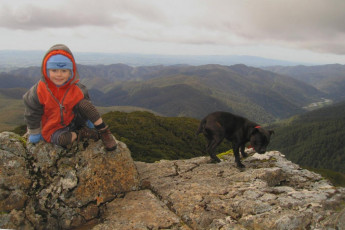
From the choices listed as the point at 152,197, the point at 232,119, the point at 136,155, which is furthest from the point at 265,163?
the point at 136,155

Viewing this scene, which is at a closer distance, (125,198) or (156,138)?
(125,198)

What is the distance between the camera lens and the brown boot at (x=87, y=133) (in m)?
8.38

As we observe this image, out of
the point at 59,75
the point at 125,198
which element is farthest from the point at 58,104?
the point at 125,198

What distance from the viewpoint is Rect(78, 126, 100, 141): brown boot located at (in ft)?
27.5

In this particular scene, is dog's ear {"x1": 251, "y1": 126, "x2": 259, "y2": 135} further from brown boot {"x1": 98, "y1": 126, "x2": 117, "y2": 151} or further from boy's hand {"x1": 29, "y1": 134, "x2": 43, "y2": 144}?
boy's hand {"x1": 29, "y1": 134, "x2": 43, "y2": 144}

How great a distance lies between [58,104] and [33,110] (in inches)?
30.7

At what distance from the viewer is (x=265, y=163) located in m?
11.9

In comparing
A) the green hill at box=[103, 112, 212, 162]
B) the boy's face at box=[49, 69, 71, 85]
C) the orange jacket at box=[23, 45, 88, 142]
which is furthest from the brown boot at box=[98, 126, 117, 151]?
the green hill at box=[103, 112, 212, 162]

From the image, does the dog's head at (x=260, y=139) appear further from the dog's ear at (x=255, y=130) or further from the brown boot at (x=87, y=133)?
the brown boot at (x=87, y=133)

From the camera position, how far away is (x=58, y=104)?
764cm

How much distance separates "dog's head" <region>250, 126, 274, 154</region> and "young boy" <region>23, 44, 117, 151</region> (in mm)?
6741

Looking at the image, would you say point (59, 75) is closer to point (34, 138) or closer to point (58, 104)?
point (58, 104)

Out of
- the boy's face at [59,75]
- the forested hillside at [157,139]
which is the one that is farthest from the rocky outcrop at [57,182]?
the forested hillside at [157,139]

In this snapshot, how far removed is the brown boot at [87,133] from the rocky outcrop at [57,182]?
10.9 inches
